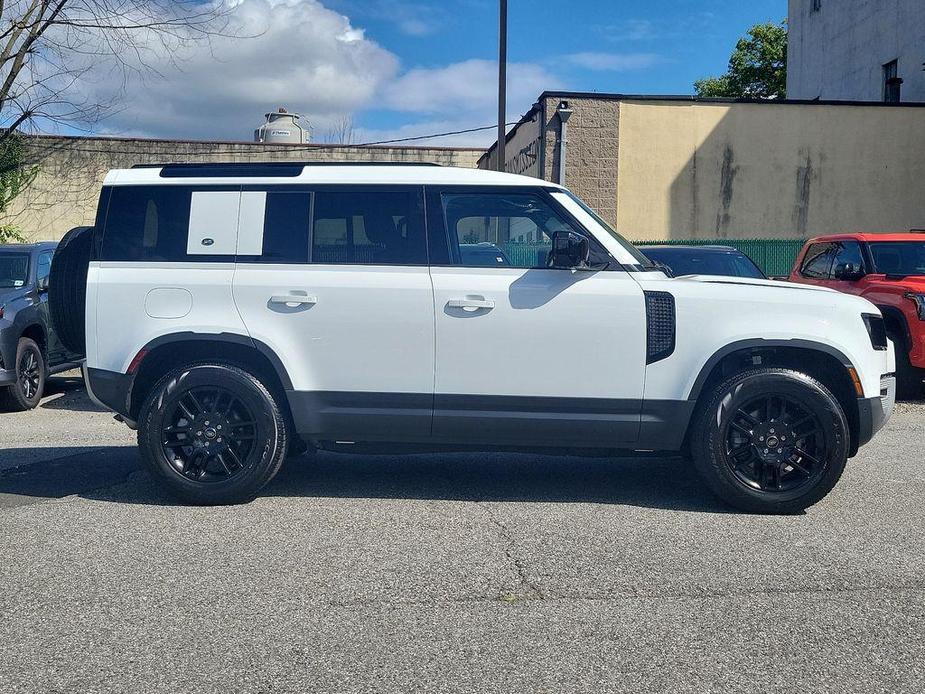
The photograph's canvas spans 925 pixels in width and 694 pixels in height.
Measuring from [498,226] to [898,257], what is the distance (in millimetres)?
7002

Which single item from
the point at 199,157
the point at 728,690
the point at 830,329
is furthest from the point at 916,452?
the point at 199,157

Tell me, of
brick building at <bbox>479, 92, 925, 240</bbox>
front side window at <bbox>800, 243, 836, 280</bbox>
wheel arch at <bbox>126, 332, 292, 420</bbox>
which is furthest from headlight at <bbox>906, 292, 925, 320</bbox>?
brick building at <bbox>479, 92, 925, 240</bbox>

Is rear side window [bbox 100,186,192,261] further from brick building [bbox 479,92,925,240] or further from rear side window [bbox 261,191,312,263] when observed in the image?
brick building [bbox 479,92,925,240]

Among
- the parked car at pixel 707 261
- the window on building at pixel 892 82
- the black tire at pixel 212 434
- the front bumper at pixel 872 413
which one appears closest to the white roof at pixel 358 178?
the black tire at pixel 212 434

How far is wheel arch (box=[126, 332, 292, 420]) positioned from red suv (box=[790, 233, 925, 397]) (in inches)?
283

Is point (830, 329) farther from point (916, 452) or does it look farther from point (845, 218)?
point (845, 218)

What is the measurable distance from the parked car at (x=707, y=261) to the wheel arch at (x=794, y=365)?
16.4 ft

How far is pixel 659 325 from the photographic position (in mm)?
5191

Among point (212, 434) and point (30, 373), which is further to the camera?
point (30, 373)

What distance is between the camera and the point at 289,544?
4.64 metres

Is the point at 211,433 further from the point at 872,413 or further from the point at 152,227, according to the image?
the point at 872,413

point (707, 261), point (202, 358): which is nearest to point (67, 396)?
point (202, 358)

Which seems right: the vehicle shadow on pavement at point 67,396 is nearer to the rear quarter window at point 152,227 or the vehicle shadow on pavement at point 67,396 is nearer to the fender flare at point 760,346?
the rear quarter window at point 152,227

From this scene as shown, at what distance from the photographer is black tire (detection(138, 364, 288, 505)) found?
211 inches
